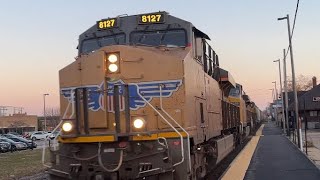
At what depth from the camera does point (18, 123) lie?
113m

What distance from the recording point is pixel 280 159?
19.0m

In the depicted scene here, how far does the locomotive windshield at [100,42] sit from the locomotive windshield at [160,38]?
0.30 meters

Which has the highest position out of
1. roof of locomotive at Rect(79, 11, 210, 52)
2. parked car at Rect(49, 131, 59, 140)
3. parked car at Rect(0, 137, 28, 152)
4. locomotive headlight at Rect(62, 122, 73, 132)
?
roof of locomotive at Rect(79, 11, 210, 52)

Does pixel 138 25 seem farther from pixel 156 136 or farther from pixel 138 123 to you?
pixel 156 136

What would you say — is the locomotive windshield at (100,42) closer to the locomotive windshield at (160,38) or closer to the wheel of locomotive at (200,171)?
the locomotive windshield at (160,38)

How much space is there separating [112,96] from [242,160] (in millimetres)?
10699

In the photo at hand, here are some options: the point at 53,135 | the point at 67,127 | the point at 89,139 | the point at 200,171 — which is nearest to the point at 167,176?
the point at 89,139

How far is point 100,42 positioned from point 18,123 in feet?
354

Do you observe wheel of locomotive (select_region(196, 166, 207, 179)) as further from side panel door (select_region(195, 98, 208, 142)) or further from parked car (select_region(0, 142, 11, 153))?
parked car (select_region(0, 142, 11, 153))

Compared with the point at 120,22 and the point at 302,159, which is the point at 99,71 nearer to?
the point at 120,22

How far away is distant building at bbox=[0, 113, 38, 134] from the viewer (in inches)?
4444

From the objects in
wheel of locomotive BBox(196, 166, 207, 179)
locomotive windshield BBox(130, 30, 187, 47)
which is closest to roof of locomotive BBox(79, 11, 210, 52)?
locomotive windshield BBox(130, 30, 187, 47)

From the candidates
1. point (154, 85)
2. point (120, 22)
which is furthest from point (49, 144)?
point (120, 22)

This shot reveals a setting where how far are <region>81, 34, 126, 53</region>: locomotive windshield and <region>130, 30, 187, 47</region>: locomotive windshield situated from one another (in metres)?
0.30
